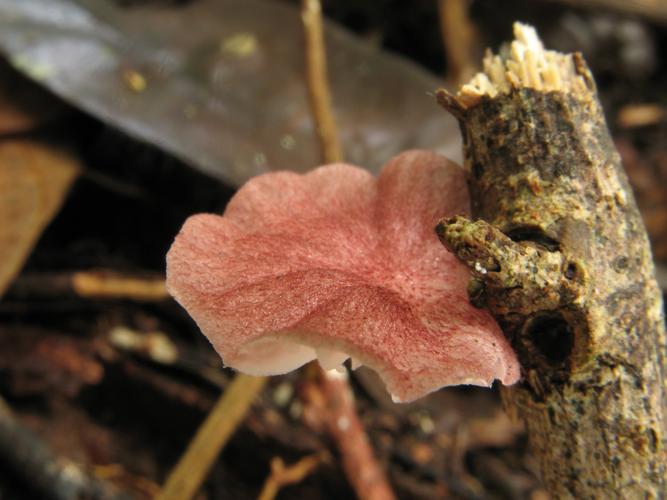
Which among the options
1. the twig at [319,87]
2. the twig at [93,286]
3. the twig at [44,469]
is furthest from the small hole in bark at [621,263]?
the twig at [93,286]

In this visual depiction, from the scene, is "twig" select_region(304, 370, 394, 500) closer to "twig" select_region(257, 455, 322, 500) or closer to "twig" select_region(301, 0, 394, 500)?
"twig" select_region(301, 0, 394, 500)

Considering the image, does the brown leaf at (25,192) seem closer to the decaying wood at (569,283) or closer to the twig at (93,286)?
the twig at (93,286)

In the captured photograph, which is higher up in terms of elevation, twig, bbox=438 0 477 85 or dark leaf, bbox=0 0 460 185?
twig, bbox=438 0 477 85

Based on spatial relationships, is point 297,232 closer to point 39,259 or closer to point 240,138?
point 240,138

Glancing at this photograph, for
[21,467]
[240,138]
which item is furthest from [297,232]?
[21,467]

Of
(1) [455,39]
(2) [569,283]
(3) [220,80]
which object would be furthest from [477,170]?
(1) [455,39]

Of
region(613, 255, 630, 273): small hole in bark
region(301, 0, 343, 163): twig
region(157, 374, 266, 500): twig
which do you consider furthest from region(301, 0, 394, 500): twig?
region(613, 255, 630, 273): small hole in bark

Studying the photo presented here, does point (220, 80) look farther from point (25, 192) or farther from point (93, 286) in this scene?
point (93, 286)
